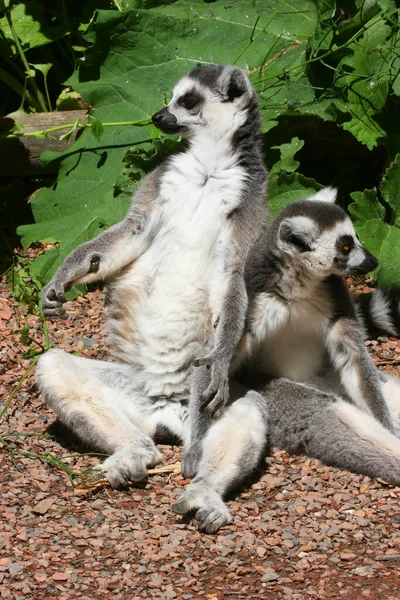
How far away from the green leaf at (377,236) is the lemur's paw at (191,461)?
1.88 m

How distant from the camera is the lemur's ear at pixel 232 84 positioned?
4711mm

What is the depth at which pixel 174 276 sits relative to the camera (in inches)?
180

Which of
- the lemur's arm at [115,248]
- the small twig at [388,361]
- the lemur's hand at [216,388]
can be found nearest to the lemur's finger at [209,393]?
the lemur's hand at [216,388]

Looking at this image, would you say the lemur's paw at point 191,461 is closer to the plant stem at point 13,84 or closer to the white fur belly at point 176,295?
the white fur belly at point 176,295

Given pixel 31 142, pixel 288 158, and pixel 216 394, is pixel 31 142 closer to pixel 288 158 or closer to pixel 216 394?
pixel 288 158

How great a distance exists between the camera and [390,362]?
529cm

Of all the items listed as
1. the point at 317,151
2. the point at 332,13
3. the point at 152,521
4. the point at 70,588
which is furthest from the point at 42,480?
the point at 332,13

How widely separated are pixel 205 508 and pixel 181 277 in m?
1.29

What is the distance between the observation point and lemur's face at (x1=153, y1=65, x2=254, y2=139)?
471 cm

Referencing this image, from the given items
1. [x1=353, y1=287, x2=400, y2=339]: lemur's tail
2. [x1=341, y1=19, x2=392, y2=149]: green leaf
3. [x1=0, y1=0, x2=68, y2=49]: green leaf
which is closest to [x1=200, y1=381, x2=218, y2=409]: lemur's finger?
[x1=353, y1=287, x2=400, y2=339]: lemur's tail

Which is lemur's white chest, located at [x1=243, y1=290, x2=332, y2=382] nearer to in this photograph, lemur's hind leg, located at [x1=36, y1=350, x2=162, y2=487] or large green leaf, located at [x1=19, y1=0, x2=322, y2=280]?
lemur's hind leg, located at [x1=36, y1=350, x2=162, y2=487]

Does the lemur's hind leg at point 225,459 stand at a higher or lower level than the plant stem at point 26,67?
lower

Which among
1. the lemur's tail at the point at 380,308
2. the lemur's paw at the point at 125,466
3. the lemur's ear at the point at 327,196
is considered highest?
the lemur's ear at the point at 327,196

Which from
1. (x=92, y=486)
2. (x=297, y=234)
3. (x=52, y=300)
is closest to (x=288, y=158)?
(x=297, y=234)
